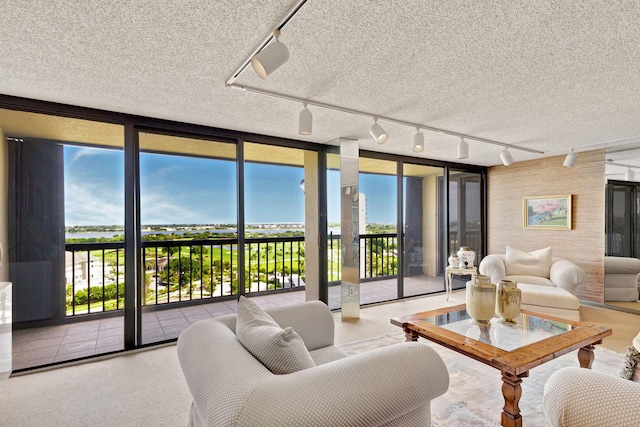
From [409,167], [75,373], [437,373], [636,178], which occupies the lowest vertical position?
[75,373]

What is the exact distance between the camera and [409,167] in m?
5.06

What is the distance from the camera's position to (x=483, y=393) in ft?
6.88

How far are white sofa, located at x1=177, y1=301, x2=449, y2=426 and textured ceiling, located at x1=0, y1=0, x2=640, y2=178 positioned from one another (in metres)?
1.50

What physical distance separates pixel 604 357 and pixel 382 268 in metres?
3.43

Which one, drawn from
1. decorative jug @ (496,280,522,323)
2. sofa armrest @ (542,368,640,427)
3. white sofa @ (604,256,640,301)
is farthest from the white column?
white sofa @ (604,256,640,301)

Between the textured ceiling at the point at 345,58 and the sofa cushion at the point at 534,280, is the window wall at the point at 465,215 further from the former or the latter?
the textured ceiling at the point at 345,58

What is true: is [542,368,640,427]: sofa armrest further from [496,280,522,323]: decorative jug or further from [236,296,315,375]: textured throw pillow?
[496,280,522,323]: decorative jug

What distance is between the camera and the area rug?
1821mm

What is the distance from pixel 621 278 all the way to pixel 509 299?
3.18 metres

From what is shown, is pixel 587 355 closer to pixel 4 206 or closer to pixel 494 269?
pixel 494 269

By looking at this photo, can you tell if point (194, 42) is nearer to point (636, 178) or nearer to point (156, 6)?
point (156, 6)

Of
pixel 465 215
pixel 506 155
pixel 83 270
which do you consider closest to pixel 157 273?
pixel 83 270

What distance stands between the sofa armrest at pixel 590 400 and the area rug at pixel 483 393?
908 millimetres

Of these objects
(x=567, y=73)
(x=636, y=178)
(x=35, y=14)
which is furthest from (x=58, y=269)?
(x=636, y=178)
